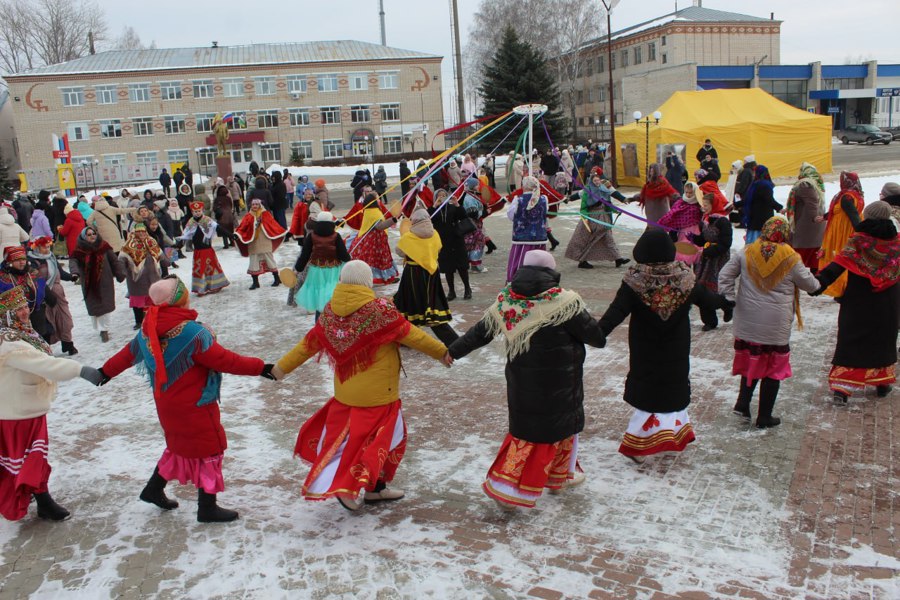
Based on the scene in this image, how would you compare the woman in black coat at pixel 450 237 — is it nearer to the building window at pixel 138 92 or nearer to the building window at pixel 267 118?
the building window at pixel 267 118

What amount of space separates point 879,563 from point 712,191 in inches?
235

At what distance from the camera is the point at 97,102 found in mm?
52156

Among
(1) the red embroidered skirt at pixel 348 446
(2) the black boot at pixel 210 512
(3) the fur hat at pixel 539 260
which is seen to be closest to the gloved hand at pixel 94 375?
(2) the black boot at pixel 210 512

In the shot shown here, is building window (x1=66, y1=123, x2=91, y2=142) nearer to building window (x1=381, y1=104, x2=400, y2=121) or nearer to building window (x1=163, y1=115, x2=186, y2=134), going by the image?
building window (x1=163, y1=115, x2=186, y2=134)

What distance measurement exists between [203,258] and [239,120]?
147 ft

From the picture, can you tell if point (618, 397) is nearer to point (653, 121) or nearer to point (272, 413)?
point (272, 413)

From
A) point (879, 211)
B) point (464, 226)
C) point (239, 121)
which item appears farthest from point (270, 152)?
point (879, 211)

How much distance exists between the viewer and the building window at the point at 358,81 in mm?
54625

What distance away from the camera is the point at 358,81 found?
2156 inches

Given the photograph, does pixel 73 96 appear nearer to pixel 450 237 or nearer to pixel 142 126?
pixel 142 126

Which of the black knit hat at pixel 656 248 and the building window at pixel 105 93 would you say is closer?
the black knit hat at pixel 656 248

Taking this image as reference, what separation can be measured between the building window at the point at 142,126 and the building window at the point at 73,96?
11.7 feet

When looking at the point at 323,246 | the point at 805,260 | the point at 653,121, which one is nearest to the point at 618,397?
the point at 323,246

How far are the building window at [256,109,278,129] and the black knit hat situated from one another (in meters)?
53.3
